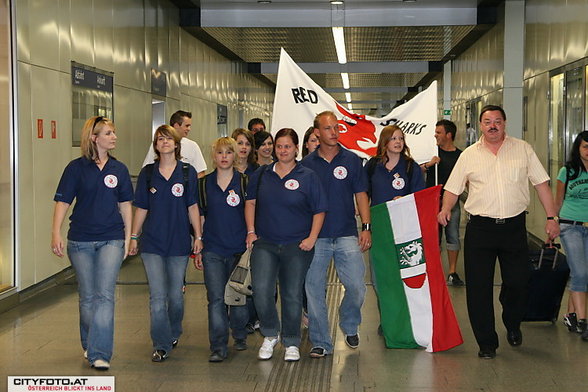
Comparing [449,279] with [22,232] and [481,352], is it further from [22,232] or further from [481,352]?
[22,232]

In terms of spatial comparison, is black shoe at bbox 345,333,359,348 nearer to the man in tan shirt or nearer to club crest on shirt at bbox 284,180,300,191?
the man in tan shirt

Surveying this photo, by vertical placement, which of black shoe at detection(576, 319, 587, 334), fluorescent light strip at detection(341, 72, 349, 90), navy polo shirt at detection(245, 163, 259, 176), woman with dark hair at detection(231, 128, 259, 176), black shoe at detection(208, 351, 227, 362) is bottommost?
black shoe at detection(208, 351, 227, 362)

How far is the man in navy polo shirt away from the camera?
20.4 feet

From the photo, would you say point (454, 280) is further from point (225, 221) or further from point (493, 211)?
point (225, 221)

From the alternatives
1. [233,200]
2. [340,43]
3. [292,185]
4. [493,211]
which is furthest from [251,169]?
[340,43]

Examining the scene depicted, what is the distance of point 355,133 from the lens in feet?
26.9

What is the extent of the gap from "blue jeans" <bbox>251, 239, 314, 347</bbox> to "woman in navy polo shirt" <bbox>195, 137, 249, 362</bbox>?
21cm

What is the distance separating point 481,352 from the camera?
6.23m

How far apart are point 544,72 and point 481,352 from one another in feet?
24.4

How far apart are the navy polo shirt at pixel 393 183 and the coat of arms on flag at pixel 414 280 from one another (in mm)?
271

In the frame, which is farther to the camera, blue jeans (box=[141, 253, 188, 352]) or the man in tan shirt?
the man in tan shirt

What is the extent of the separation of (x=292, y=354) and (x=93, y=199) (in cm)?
159

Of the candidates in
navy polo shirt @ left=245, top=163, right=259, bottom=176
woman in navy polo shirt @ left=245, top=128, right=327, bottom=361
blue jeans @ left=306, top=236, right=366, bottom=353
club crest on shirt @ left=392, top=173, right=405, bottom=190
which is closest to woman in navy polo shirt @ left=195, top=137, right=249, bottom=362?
woman in navy polo shirt @ left=245, top=128, right=327, bottom=361

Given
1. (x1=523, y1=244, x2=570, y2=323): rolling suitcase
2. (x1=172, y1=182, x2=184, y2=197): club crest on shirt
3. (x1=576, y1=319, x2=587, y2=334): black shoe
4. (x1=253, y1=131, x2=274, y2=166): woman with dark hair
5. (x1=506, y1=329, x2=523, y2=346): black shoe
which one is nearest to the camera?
(x1=172, y1=182, x2=184, y2=197): club crest on shirt
